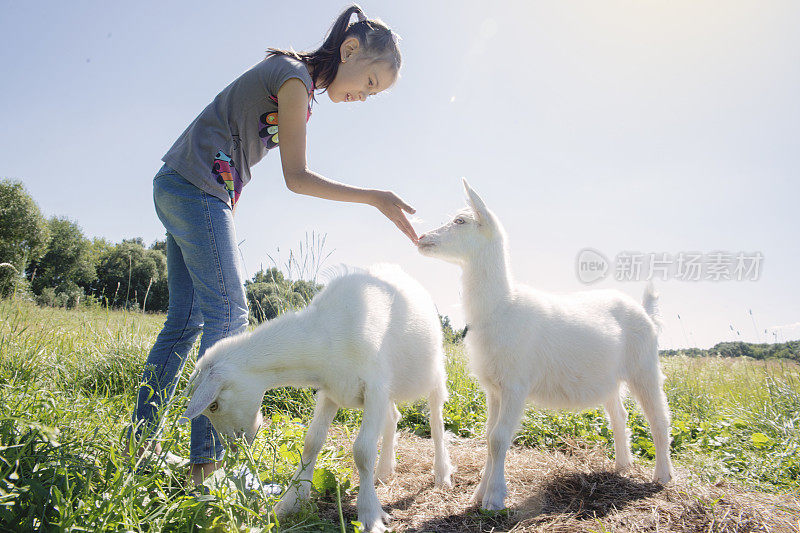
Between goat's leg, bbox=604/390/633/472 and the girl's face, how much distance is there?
2.91 m

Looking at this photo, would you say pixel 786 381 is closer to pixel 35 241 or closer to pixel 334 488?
pixel 334 488

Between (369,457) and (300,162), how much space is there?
1.67 metres

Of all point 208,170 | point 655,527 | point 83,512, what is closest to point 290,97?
point 208,170

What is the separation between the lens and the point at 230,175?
267 cm

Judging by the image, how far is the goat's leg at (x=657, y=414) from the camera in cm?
326

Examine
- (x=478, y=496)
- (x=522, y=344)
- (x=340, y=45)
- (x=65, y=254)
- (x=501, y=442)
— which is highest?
(x=340, y=45)

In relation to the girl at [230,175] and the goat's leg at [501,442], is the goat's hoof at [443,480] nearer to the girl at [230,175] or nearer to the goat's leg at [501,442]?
the goat's leg at [501,442]

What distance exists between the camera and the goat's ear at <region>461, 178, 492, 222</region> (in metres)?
3.04

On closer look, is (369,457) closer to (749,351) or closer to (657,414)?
(657,414)

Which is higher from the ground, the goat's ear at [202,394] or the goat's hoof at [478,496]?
the goat's ear at [202,394]

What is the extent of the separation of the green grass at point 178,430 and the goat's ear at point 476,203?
1913mm

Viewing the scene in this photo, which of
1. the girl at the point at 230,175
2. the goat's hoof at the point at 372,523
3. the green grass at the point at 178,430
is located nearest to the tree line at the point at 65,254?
the green grass at the point at 178,430

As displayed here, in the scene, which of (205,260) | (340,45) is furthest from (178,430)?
(340,45)

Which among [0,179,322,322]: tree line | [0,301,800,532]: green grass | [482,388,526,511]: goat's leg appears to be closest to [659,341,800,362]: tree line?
[0,301,800,532]: green grass
